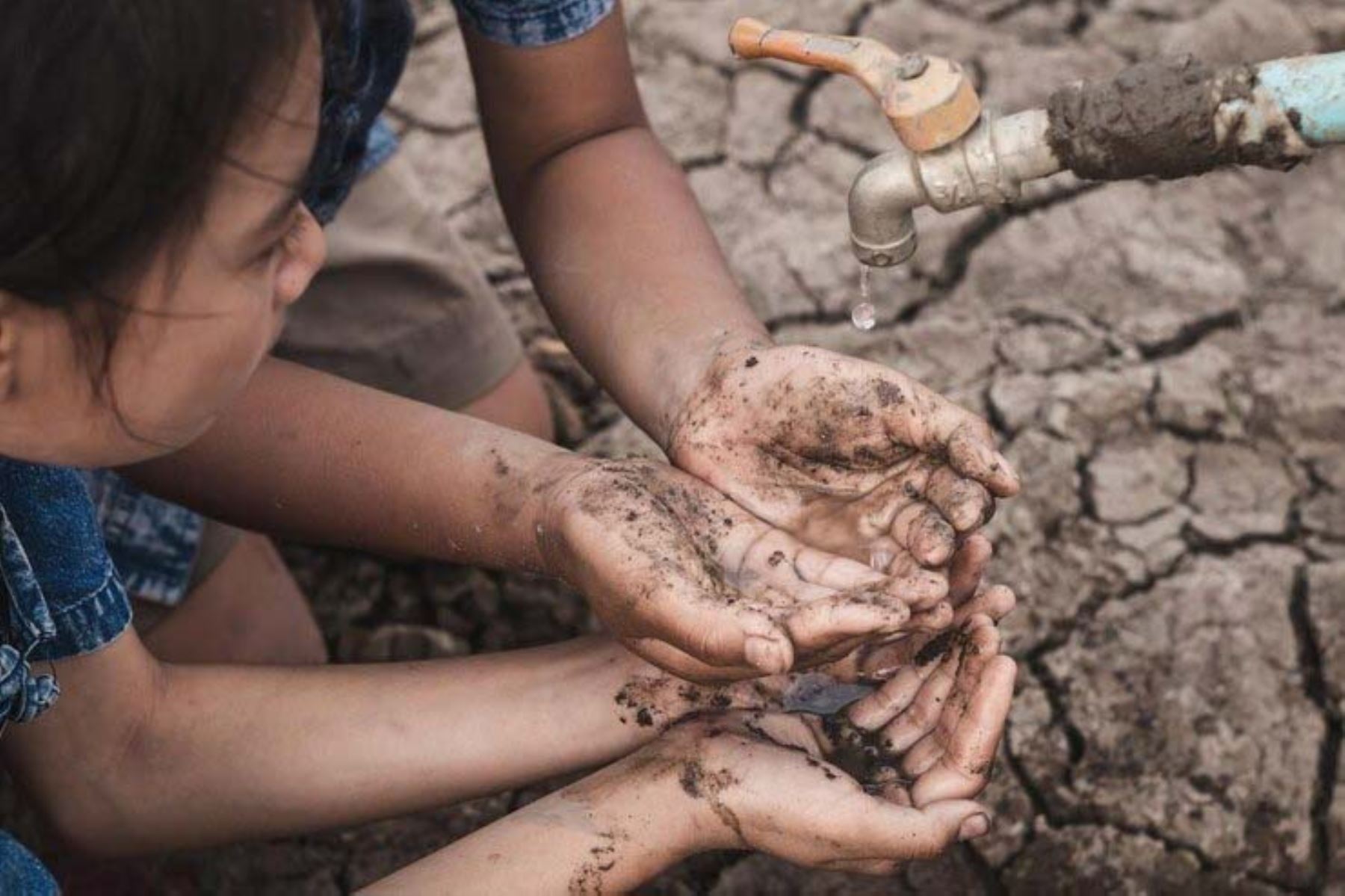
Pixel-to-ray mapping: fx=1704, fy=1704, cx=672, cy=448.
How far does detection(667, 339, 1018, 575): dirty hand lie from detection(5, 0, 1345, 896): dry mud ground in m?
0.53

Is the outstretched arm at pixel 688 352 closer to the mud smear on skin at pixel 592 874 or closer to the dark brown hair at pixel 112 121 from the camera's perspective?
the mud smear on skin at pixel 592 874

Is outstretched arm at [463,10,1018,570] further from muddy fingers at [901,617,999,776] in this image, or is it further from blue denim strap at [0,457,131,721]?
blue denim strap at [0,457,131,721]

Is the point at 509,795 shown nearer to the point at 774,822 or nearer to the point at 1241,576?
the point at 774,822

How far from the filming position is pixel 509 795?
6.91ft

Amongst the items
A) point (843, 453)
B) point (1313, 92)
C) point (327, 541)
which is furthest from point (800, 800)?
point (1313, 92)

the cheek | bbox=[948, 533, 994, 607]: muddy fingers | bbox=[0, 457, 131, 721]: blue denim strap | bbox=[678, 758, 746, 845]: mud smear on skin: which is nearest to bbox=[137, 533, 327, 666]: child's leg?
bbox=[0, 457, 131, 721]: blue denim strap

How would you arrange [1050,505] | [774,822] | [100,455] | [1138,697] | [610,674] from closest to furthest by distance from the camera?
[100,455] < [774,822] < [610,674] < [1138,697] < [1050,505]

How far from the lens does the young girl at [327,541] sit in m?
1.19

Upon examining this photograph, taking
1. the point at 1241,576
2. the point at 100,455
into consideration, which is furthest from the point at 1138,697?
the point at 100,455

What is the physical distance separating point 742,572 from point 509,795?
0.62 m

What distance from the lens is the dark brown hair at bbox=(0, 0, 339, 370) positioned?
3.61 feet

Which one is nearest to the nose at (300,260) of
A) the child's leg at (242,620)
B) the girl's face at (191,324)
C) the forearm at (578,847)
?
the girl's face at (191,324)

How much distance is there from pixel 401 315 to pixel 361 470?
626 mm

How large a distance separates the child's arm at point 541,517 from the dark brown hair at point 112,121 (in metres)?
0.52
